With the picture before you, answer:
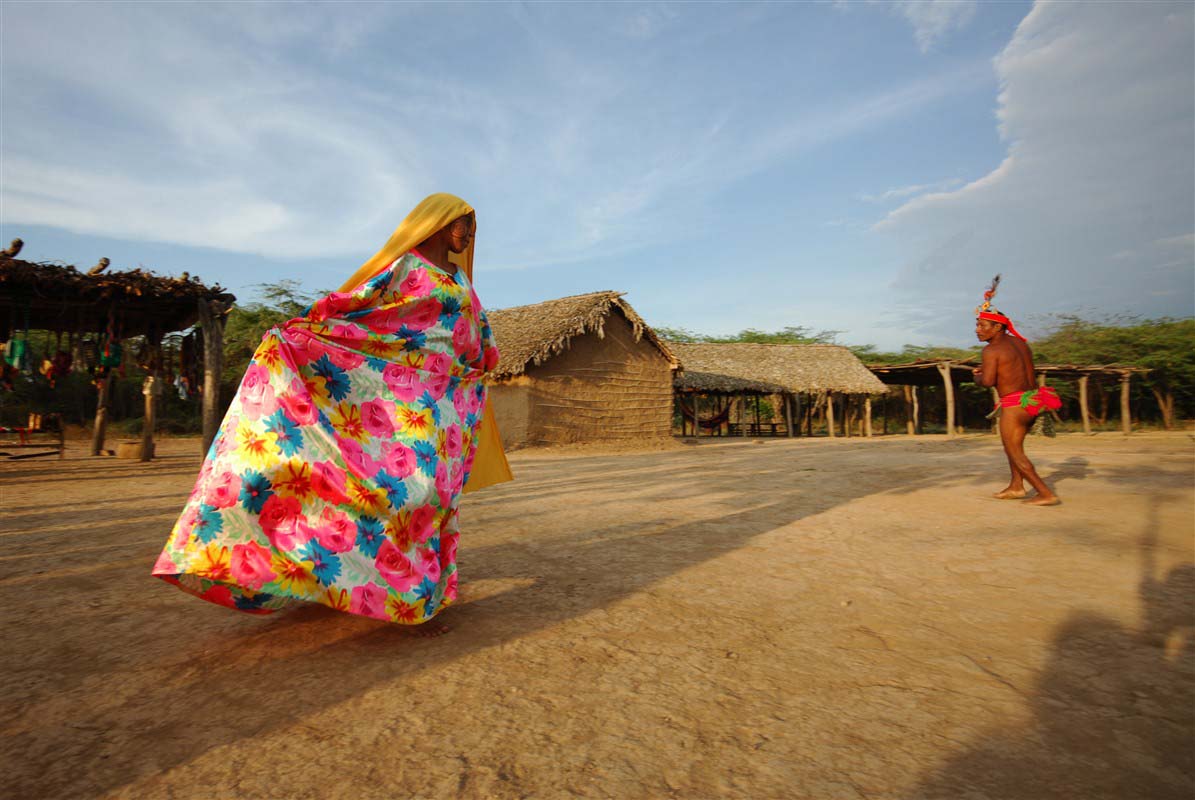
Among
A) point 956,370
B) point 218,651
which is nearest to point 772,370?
point 956,370

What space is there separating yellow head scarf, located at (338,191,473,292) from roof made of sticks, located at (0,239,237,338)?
25.8 ft

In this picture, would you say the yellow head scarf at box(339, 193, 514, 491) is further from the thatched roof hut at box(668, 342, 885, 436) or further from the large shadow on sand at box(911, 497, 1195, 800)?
the thatched roof hut at box(668, 342, 885, 436)

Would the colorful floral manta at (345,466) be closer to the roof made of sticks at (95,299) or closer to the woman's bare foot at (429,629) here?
the woman's bare foot at (429,629)

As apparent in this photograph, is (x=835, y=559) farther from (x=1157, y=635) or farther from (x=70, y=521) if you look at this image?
(x=70, y=521)

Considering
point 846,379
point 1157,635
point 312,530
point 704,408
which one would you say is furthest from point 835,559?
point 704,408

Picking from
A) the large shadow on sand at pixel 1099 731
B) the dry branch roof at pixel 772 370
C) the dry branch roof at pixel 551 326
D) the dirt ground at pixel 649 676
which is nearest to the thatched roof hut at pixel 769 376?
the dry branch roof at pixel 772 370

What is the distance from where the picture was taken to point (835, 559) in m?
3.43

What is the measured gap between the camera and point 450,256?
3021 mm

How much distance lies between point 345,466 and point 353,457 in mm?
45

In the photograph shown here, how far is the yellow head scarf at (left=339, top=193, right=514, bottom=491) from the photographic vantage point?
2.51 metres

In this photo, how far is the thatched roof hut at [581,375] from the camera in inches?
540

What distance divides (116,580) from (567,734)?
2.75 metres

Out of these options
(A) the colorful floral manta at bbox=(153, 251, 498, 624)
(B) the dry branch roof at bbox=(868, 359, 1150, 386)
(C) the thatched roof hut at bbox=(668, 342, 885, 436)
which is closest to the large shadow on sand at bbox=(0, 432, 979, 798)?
(A) the colorful floral manta at bbox=(153, 251, 498, 624)

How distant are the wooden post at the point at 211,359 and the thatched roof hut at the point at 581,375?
5523mm
